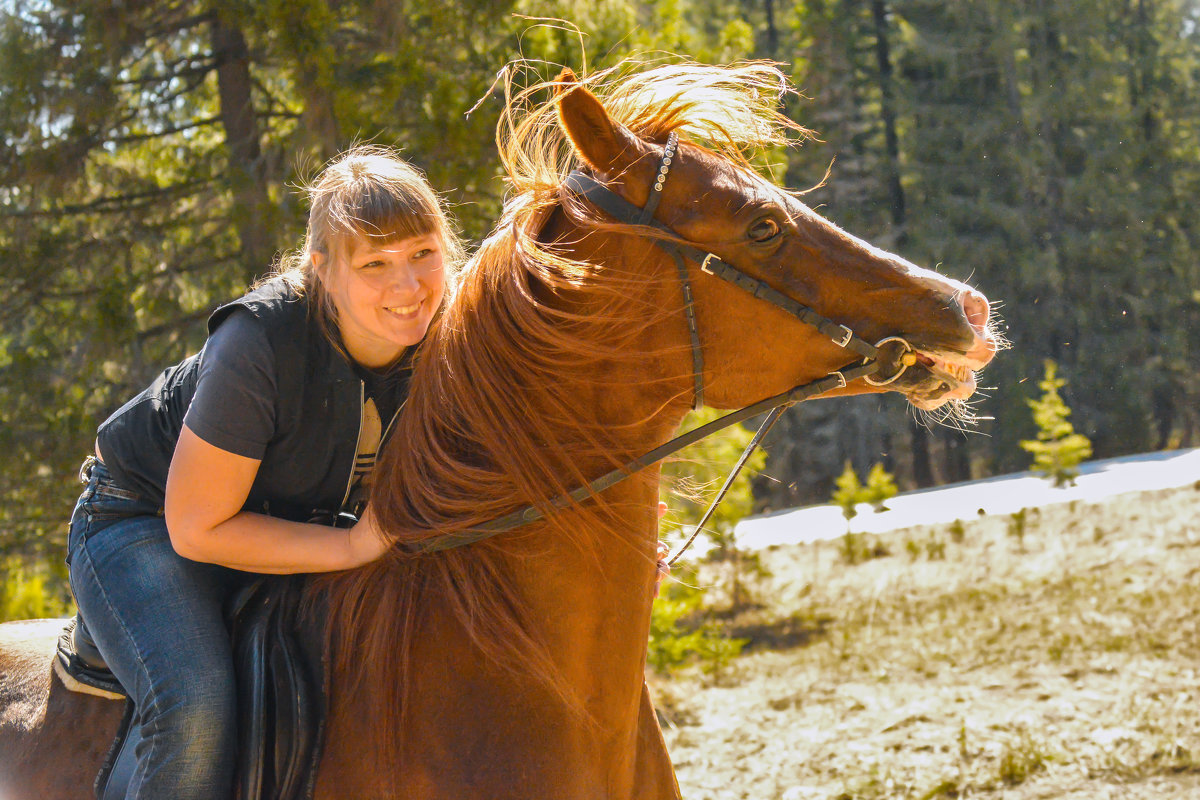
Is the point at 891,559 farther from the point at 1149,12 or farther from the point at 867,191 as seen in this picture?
the point at 1149,12

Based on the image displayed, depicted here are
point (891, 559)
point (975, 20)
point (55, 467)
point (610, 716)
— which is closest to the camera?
point (610, 716)

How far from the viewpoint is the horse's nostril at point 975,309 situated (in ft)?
6.63

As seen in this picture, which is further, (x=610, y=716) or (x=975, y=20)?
(x=975, y=20)

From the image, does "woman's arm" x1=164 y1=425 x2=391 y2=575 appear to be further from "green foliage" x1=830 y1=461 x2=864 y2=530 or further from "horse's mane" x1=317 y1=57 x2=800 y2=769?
"green foliage" x1=830 y1=461 x2=864 y2=530

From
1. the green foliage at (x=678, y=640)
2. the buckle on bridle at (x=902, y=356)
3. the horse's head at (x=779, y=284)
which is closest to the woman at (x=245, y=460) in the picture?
the horse's head at (x=779, y=284)

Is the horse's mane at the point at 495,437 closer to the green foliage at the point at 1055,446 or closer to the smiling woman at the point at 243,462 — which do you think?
the smiling woman at the point at 243,462

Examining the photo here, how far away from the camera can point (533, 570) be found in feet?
6.90

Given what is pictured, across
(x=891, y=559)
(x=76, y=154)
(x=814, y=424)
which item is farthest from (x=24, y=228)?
(x=814, y=424)

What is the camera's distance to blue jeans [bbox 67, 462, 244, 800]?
1998 mm

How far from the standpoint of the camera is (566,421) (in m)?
2.08

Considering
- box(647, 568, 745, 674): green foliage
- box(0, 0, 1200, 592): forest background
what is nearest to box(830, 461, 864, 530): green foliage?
box(647, 568, 745, 674): green foliage

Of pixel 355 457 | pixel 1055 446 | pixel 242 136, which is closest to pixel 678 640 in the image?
pixel 242 136

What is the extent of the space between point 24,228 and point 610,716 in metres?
5.27

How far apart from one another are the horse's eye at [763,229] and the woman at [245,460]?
0.70 m
